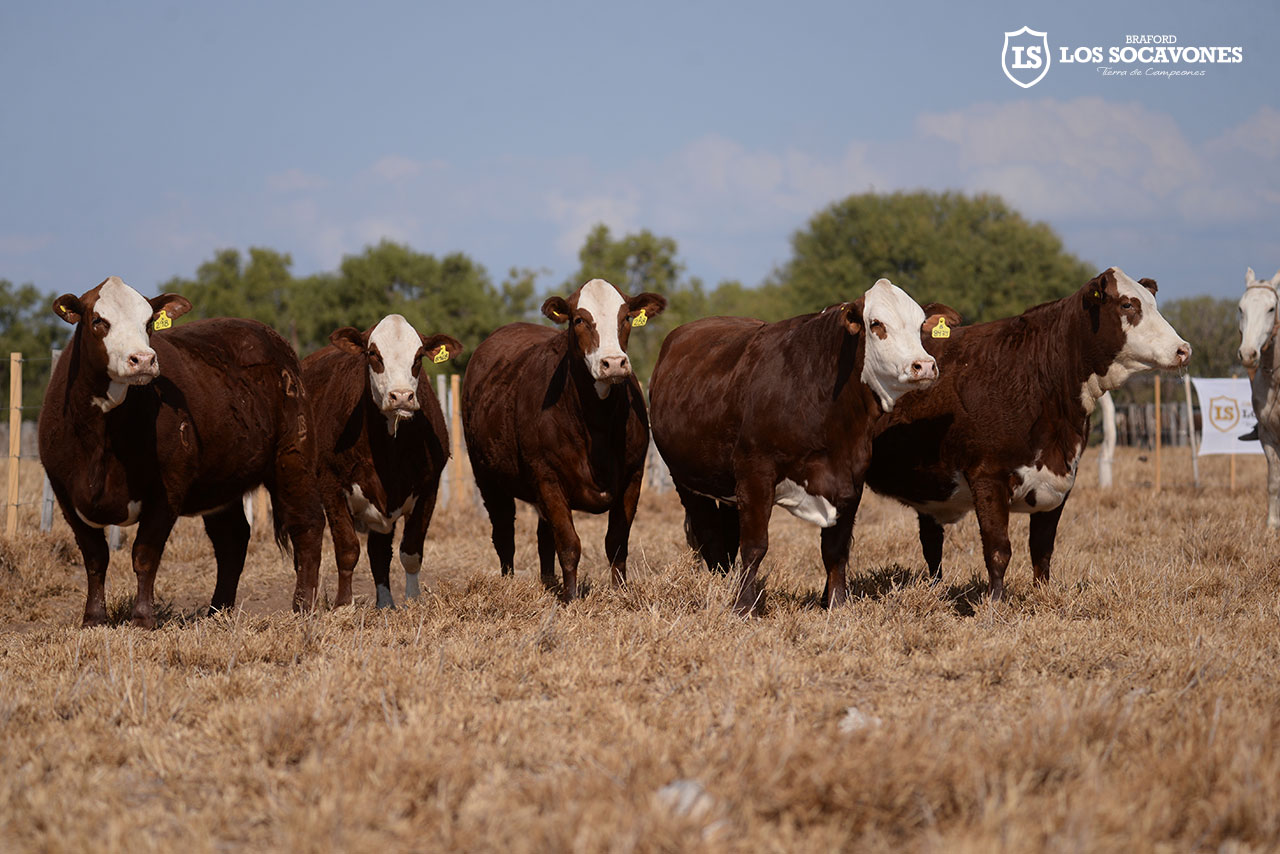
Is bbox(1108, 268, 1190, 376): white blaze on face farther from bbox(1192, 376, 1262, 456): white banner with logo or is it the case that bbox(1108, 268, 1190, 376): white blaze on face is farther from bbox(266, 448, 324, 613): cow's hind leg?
bbox(1192, 376, 1262, 456): white banner with logo

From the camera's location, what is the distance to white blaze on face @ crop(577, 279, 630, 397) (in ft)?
22.7

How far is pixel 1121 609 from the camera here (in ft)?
20.4

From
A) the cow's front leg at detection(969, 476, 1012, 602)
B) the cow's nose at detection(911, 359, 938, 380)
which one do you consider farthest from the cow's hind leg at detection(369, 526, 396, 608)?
the cow's front leg at detection(969, 476, 1012, 602)

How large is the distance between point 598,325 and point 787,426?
1.40 m

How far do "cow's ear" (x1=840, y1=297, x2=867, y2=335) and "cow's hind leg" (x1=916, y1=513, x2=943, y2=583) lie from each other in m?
1.89

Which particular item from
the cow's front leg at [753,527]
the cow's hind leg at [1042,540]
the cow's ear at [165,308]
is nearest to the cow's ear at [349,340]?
the cow's ear at [165,308]

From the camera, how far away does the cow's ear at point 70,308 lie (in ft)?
21.2

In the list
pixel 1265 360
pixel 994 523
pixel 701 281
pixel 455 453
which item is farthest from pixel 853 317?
pixel 701 281

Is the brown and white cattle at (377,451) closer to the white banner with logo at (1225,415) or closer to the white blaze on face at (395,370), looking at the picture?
the white blaze on face at (395,370)

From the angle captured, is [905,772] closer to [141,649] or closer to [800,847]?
[800,847]

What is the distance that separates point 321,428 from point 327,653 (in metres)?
2.81

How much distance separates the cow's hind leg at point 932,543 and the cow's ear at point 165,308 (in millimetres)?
4936

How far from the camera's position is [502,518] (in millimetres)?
8625

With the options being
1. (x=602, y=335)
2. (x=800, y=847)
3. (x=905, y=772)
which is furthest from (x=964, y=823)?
(x=602, y=335)
